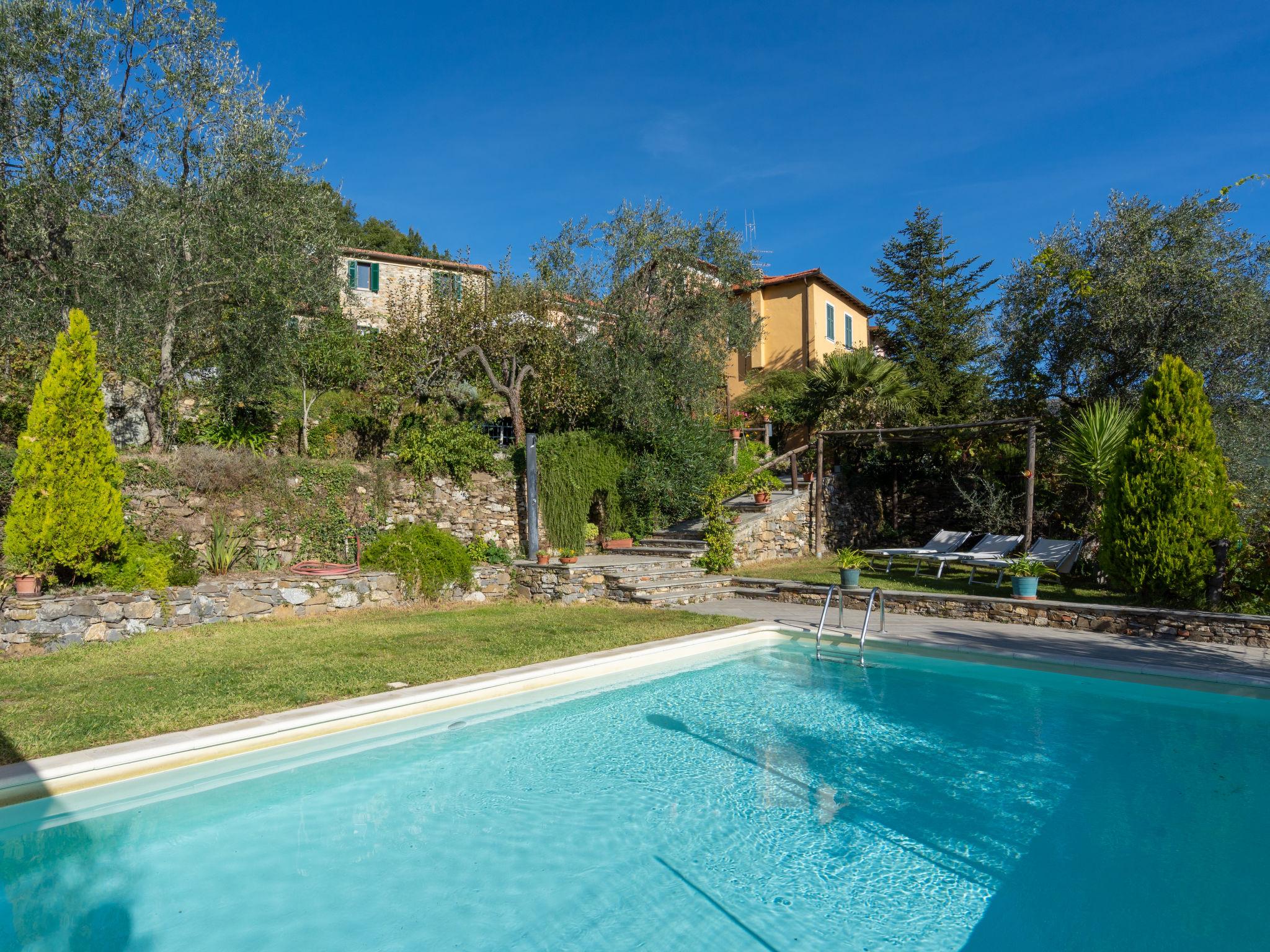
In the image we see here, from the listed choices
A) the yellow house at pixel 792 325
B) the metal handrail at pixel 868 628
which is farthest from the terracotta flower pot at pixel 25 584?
the yellow house at pixel 792 325

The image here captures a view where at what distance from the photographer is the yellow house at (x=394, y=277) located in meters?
17.3

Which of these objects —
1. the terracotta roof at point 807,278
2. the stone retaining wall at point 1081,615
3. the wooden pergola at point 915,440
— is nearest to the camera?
the stone retaining wall at point 1081,615

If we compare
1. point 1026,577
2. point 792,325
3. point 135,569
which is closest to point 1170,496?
point 1026,577

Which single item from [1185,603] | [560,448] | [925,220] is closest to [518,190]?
[560,448]

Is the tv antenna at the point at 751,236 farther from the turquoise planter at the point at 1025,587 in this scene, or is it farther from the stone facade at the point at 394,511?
the turquoise planter at the point at 1025,587

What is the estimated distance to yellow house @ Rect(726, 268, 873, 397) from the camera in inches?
969

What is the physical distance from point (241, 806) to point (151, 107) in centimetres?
1080

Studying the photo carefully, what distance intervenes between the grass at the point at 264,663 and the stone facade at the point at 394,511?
1888 millimetres

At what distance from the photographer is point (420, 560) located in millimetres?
12031

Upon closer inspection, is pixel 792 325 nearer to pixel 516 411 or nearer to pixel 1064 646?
pixel 516 411

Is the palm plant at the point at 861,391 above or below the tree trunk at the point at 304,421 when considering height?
above

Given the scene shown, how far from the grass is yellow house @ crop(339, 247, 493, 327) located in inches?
349

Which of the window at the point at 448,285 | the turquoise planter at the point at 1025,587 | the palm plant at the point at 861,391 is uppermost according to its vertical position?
the window at the point at 448,285

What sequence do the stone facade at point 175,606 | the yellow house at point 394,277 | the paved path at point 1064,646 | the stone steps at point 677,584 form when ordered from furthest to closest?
the yellow house at point 394,277, the stone steps at point 677,584, the stone facade at point 175,606, the paved path at point 1064,646
